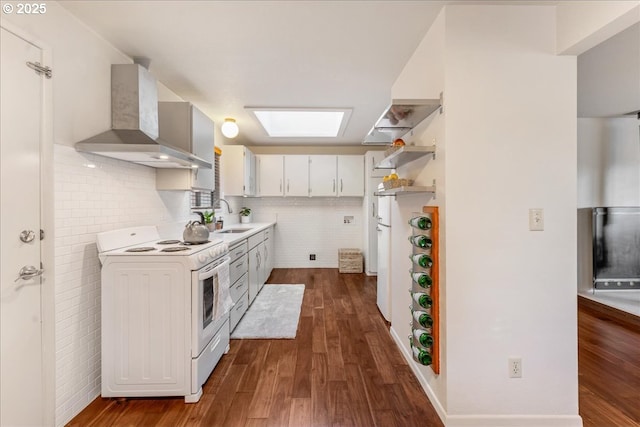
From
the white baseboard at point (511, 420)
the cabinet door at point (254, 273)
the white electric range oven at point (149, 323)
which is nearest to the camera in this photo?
the white baseboard at point (511, 420)

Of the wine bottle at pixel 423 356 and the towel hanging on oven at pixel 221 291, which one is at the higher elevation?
the towel hanging on oven at pixel 221 291

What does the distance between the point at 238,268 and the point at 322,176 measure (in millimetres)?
2827

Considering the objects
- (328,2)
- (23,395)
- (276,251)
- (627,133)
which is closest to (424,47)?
(328,2)

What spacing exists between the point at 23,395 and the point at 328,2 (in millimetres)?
2742

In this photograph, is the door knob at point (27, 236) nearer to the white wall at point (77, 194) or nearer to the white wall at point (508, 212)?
the white wall at point (77, 194)

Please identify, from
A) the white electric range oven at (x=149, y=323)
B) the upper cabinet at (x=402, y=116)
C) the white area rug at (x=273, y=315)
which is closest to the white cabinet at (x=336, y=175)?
the white area rug at (x=273, y=315)

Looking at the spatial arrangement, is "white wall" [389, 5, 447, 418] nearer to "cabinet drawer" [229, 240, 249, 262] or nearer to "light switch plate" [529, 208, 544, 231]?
"light switch plate" [529, 208, 544, 231]

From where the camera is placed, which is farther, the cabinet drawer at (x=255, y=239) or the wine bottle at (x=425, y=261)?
the cabinet drawer at (x=255, y=239)

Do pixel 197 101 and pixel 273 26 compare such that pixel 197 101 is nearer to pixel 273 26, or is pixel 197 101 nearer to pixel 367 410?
pixel 273 26

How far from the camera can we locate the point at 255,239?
3736 millimetres

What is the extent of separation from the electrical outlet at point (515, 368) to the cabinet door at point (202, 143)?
287cm

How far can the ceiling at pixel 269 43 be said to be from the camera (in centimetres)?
165

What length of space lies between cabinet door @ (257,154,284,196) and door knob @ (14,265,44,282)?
3822 millimetres

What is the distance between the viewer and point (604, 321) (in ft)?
9.85
